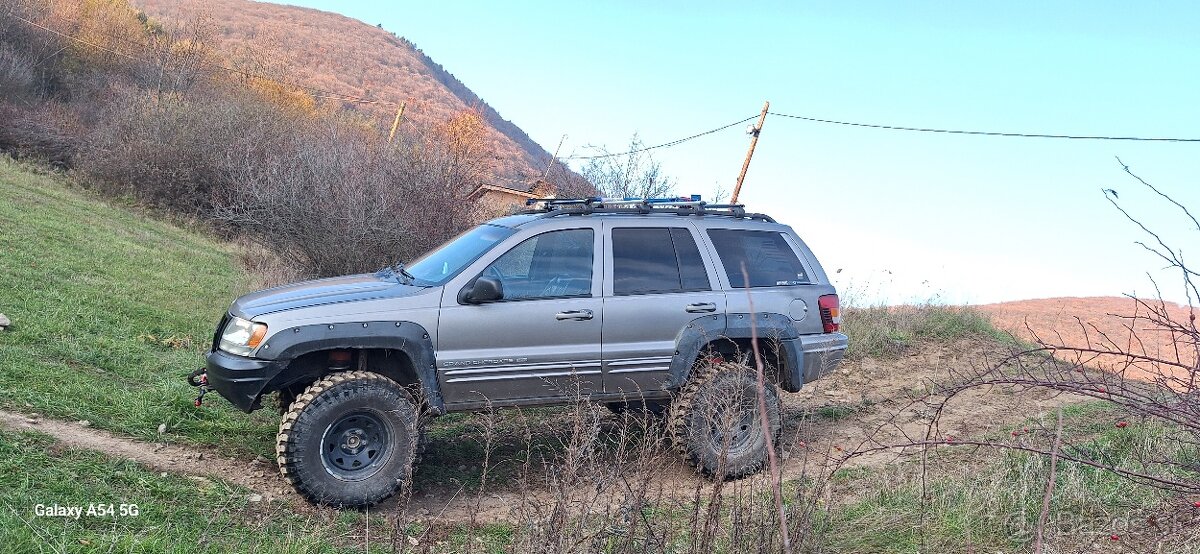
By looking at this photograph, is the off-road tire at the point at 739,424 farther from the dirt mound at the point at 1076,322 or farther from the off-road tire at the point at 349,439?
the dirt mound at the point at 1076,322

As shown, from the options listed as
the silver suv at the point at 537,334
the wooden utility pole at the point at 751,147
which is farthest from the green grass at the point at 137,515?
the wooden utility pole at the point at 751,147

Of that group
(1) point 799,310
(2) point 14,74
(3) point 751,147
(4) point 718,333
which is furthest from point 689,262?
(2) point 14,74

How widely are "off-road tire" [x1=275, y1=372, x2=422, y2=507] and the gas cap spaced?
304 centimetres

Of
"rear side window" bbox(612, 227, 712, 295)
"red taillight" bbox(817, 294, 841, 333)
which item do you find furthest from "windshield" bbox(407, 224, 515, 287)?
"red taillight" bbox(817, 294, 841, 333)

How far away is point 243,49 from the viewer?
73.5 metres

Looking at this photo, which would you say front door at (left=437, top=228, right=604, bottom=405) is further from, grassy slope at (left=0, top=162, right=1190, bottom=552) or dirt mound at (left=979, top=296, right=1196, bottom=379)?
dirt mound at (left=979, top=296, right=1196, bottom=379)

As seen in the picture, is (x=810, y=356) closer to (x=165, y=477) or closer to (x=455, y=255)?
(x=455, y=255)

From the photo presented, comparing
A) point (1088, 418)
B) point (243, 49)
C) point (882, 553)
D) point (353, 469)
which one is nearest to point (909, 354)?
point (1088, 418)

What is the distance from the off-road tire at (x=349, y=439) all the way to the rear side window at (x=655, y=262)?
181 cm

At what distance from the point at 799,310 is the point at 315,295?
3652 millimetres

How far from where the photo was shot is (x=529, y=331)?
18.9ft

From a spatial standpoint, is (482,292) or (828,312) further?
(828,312)

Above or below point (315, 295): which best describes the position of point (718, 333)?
below

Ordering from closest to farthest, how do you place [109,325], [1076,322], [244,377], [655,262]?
1. [244,377]
2. [655,262]
3. [109,325]
4. [1076,322]
